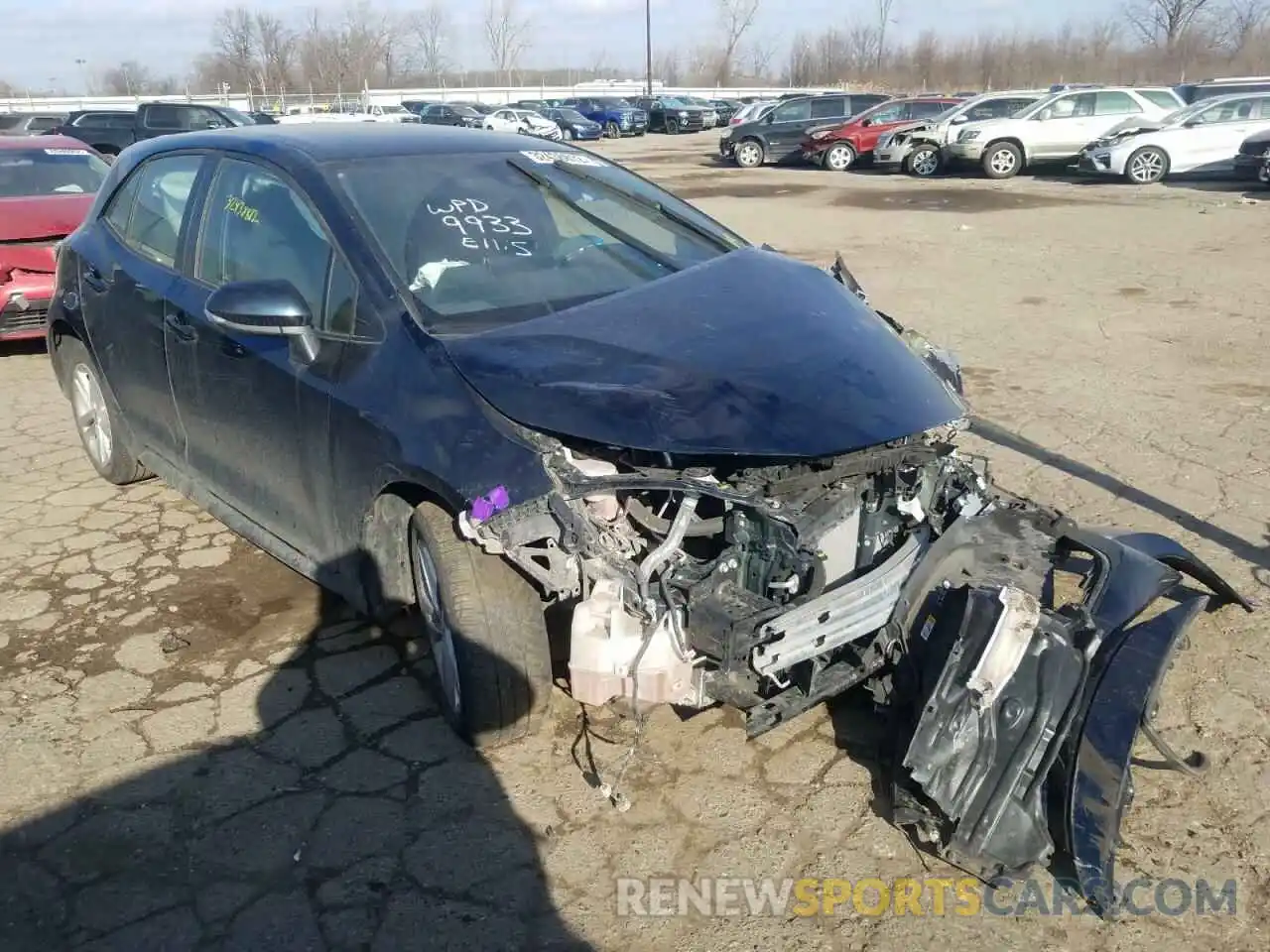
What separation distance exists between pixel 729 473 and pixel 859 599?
49 cm

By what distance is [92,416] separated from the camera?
5.11m

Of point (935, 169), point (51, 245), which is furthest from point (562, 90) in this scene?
point (51, 245)

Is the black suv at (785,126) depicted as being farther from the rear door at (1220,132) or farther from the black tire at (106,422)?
the black tire at (106,422)

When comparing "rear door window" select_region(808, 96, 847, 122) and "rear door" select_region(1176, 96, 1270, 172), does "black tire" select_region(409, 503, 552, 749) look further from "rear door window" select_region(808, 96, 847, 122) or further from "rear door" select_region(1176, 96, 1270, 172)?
"rear door window" select_region(808, 96, 847, 122)

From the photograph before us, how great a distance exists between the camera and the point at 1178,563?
3391 mm

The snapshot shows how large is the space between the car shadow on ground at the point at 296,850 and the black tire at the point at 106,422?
2098 mm

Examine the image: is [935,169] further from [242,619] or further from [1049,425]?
[242,619]

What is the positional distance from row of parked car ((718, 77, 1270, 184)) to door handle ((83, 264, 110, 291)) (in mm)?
18051

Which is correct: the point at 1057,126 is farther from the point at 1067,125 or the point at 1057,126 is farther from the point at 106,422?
the point at 106,422

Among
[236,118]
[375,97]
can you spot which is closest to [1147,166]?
[236,118]

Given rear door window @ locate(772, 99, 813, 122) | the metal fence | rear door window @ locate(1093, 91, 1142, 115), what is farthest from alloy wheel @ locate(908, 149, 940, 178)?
the metal fence

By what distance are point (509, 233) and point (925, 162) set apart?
19.9 meters

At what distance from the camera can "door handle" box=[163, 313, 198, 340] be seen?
3.78 m

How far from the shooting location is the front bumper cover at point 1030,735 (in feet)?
7.92
